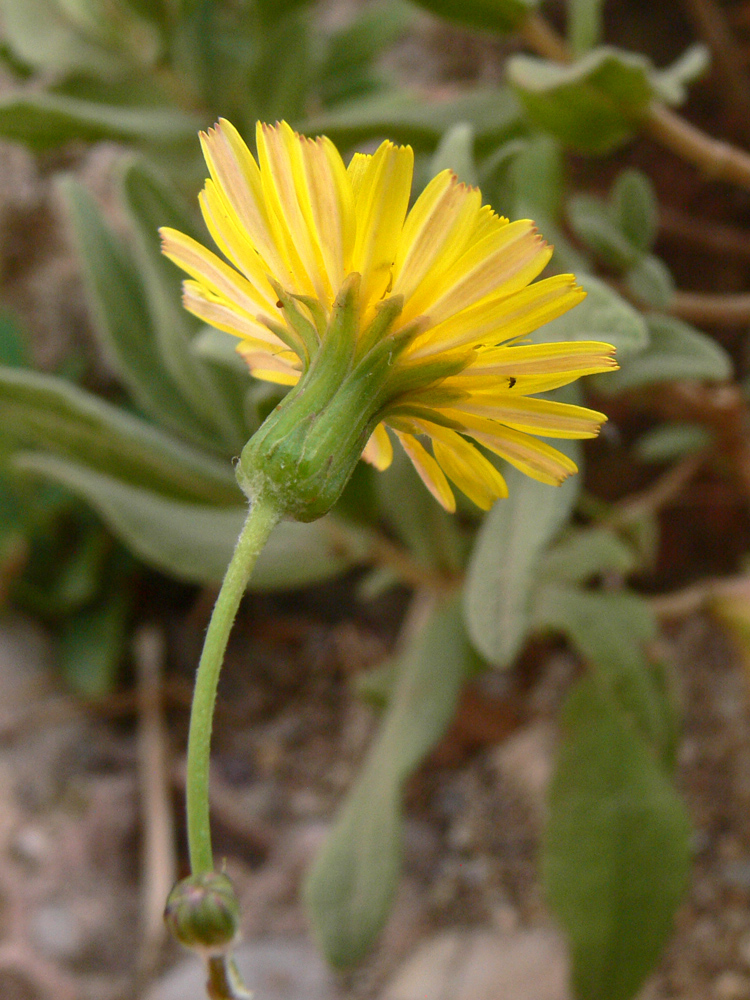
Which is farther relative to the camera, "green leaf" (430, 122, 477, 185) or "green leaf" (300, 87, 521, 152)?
"green leaf" (300, 87, 521, 152)

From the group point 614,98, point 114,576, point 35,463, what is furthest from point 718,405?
point 114,576

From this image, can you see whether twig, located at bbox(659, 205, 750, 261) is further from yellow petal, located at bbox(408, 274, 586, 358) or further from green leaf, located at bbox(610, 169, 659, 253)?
yellow petal, located at bbox(408, 274, 586, 358)

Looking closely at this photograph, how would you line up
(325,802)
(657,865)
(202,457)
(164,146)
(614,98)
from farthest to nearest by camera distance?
(325,802), (164,146), (202,457), (657,865), (614,98)

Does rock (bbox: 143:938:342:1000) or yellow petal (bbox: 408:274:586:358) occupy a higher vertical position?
yellow petal (bbox: 408:274:586:358)

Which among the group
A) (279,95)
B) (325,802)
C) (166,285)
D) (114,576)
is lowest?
(325,802)

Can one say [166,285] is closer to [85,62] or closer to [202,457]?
[202,457]

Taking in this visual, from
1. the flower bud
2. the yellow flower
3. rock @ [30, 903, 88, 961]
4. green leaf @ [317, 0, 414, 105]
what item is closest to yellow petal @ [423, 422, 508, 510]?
the yellow flower
